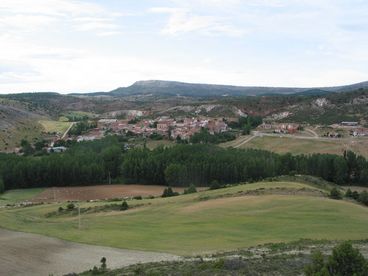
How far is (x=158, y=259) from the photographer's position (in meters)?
35.2

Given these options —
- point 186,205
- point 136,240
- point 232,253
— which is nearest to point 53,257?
point 136,240

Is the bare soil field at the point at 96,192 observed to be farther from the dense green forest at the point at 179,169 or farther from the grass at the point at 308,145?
the grass at the point at 308,145

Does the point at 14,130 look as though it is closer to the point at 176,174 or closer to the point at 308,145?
the point at 176,174

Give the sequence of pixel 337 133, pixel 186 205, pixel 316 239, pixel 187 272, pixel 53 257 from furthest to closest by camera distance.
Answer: pixel 337 133, pixel 186 205, pixel 316 239, pixel 53 257, pixel 187 272

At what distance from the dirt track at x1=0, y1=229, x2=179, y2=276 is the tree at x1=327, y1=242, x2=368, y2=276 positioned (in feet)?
52.0

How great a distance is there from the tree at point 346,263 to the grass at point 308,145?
105004 millimetres

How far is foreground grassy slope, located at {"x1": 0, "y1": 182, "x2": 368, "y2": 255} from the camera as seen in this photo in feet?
137

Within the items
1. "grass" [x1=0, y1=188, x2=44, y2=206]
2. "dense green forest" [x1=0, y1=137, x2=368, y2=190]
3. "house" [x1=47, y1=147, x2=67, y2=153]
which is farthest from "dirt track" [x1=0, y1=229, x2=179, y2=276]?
"house" [x1=47, y1=147, x2=67, y2=153]

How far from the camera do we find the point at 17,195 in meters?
91.0

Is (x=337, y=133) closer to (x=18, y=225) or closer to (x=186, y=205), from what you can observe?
(x=186, y=205)

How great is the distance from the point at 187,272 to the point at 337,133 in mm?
127364

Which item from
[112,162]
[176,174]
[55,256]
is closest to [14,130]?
[112,162]

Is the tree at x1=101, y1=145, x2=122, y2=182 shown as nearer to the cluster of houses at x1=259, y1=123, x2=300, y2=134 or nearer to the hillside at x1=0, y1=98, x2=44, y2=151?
the hillside at x1=0, y1=98, x2=44, y2=151

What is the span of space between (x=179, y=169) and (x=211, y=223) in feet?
162
